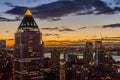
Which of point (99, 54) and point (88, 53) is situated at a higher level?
point (88, 53)

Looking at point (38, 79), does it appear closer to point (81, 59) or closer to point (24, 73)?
point (24, 73)

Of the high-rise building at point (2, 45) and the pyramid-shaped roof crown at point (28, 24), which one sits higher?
the pyramid-shaped roof crown at point (28, 24)

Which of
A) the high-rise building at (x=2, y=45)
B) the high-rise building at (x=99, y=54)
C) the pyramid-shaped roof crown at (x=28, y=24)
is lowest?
the high-rise building at (x=99, y=54)

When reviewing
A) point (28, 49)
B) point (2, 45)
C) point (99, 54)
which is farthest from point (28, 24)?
point (99, 54)

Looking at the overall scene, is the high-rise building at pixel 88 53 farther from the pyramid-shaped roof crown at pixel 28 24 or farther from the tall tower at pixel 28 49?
the pyramid-shaped roof crown at pixel 28 24

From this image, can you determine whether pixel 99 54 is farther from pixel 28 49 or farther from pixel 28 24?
pixel 28 24

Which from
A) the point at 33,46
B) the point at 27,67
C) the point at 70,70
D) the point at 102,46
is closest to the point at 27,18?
the point at 33,46

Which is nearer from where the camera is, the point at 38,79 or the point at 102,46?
the point at 38,79

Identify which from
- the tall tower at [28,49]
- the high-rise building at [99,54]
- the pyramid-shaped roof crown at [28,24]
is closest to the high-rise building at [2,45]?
the tall tower at [28,49]
